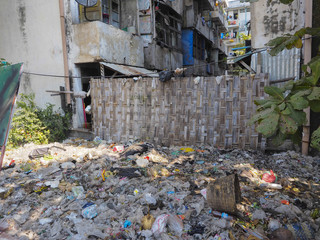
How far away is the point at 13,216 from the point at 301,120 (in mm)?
3548

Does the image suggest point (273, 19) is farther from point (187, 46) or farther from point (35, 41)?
point (187, 46)

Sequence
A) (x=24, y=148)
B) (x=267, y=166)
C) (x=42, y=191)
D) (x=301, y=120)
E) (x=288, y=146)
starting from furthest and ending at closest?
1. (x=24, y=148)
2. (x=288, y=146)
3. (x=267, y=166)
4. (x=42, y=191)
5. (x=301, y=120)

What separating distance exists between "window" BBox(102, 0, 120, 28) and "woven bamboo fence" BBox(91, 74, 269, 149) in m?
3.03

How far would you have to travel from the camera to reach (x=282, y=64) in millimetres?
5191

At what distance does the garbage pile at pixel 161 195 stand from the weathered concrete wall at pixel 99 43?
3.49 metres

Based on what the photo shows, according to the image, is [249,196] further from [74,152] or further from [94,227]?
[74,152]

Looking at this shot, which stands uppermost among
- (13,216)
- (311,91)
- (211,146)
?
(311,91)

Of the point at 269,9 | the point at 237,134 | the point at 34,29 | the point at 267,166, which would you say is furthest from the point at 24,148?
the point at 269,9

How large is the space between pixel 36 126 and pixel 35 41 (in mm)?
3398

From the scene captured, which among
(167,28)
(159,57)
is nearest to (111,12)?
(159,57)

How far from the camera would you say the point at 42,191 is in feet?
12.9

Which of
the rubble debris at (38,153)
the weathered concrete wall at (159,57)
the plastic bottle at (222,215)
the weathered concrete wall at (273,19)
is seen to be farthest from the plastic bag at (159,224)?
the weathered concrete wall at (159,57)

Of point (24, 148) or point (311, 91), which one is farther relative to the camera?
point (24, 148)

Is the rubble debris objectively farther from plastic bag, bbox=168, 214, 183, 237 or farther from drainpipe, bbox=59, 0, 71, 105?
plastic bag, bbox=168, 214, 183, 237
